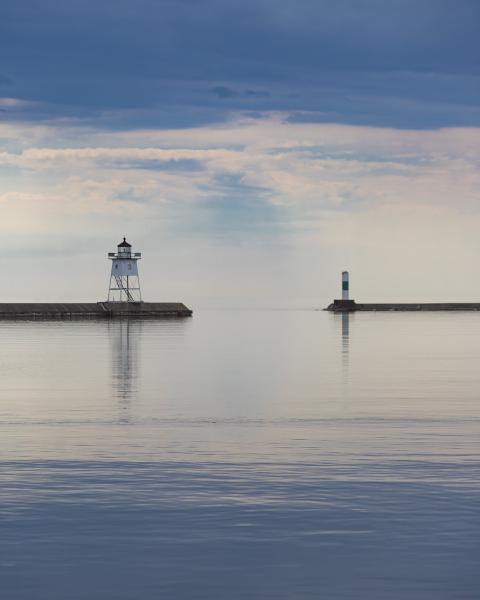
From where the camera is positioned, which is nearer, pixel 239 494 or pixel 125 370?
pixel 239 494

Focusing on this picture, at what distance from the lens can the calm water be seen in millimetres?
14297

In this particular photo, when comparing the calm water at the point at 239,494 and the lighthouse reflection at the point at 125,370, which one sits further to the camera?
the lighthouse reflection at the point at 125,370

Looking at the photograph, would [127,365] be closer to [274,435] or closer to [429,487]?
[274,435]

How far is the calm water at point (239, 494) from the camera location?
1430 centimetres

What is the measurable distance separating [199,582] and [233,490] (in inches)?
248

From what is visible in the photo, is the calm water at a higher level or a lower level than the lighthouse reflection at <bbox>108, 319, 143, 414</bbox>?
lower

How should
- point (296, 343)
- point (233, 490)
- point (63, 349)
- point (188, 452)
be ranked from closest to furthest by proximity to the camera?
point (233, 490), point (188, 452), point (63, 349), point (296, 343)

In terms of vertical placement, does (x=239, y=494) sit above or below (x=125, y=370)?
below

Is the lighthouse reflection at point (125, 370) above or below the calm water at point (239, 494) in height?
above

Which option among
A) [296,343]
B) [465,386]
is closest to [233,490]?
[465,386]

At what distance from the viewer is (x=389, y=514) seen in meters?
18.1

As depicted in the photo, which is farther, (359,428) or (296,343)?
(296,343)

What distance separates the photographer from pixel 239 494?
19.9 metres

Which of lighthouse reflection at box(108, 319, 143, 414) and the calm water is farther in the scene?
lighthouse reflection at box(108, 319, 143, 414)
